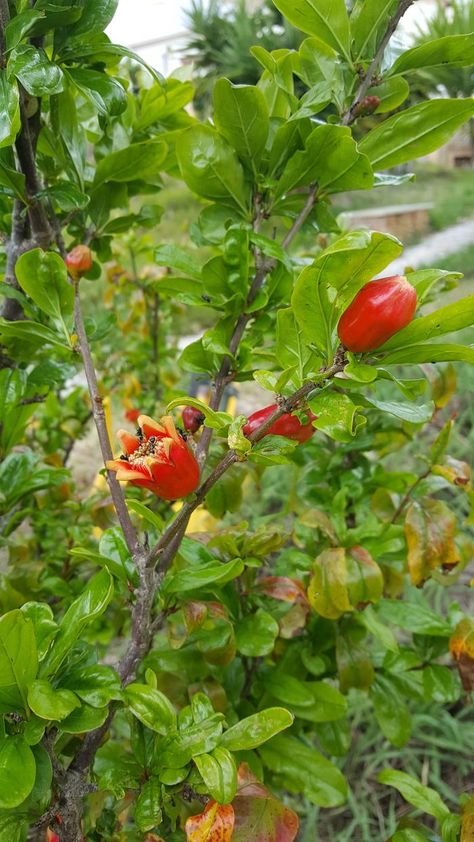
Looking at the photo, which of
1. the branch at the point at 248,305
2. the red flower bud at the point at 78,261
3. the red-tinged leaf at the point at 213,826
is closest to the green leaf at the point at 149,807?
the red-tinged leaf at the point at 213,826

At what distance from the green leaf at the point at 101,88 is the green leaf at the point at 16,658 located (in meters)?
0.31

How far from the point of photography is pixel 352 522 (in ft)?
2.38

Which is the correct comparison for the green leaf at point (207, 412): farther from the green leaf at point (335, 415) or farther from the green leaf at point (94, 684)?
the green leaf at point (94, 684)

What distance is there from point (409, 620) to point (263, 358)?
29cm

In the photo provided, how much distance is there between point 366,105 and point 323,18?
6cm

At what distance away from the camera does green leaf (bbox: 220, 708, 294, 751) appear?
0.37 meters

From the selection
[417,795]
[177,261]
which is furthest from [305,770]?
[177,261]

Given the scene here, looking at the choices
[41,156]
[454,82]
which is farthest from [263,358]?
[454,82]

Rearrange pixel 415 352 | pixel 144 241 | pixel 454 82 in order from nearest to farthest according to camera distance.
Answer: pixel 415 352
pixel 144 241
pixel 454 82

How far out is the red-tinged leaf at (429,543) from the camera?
0.58m

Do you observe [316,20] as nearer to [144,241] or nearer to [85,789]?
[85,789]

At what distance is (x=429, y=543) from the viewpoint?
58 centimetres

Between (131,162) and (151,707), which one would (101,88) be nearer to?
(131,162)

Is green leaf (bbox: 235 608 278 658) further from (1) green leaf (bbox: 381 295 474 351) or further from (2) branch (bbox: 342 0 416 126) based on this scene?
(2) branch (bbox: 342 0 416 126)
